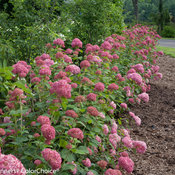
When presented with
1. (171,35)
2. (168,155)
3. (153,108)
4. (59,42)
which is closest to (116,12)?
(153,108)

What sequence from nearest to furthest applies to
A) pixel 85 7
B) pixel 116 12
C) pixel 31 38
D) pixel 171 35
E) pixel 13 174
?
pixel 13 174 → pixel 31 38 → pixel 85 7 → pixel 116 12 → pixel 171 35

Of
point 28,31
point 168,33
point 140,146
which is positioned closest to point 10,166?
point 140,146

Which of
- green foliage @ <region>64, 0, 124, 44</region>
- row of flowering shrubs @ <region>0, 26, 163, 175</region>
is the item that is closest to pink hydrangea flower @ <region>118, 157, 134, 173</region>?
row of flowering shrubs @ <region>0, 26, 163, 175</region>

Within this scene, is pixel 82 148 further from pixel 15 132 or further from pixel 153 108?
pixel 153 108

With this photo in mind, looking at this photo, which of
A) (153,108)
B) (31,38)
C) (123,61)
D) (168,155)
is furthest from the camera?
(123,61)

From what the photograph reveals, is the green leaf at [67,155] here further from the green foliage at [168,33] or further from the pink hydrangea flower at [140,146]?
the green foliage at [168,33]

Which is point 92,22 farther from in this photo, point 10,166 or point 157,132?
point 10,166

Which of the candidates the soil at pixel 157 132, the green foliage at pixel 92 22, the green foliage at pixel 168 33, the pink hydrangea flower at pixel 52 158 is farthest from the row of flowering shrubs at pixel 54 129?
the green foliage at pixel 168 33

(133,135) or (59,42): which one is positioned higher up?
(59,42)

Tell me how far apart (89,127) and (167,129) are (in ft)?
7.62

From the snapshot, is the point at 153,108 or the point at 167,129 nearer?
the point at 167,129

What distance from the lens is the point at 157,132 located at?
3908mm

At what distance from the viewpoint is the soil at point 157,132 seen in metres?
2.98

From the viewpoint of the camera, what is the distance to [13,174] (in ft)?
3.30
